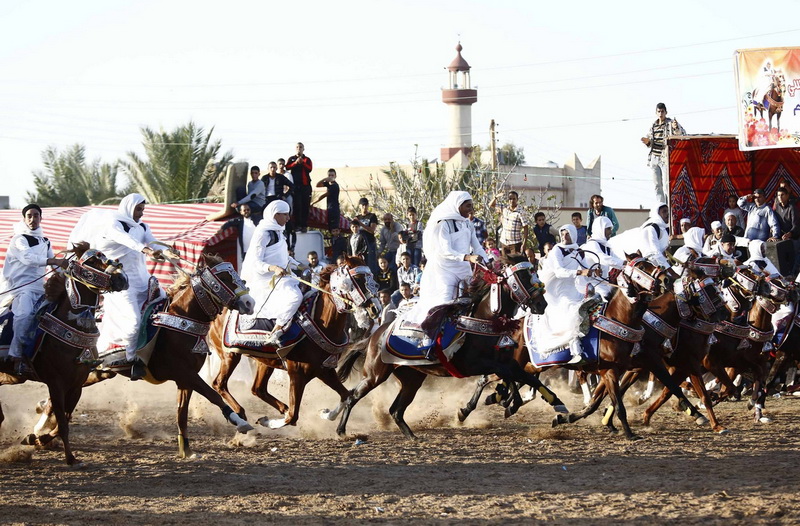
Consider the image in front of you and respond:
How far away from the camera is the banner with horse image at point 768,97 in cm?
1995

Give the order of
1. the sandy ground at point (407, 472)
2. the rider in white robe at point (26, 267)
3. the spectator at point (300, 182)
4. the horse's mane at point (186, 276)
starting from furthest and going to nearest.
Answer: the spectator at point (300, 182) < the horse's mane at point (186, 276) < the rider in white robe at point (26, 267) < the sandy ground at point (407, 472)

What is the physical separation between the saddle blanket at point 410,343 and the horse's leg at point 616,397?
6.16 feet

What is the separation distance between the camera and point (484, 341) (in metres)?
12.4

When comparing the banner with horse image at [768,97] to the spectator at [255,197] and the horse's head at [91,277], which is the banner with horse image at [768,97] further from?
the horse's head at [91,277]

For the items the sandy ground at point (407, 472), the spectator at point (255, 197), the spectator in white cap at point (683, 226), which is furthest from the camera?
the spectator at point (255, 197)

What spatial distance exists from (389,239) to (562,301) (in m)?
8.33

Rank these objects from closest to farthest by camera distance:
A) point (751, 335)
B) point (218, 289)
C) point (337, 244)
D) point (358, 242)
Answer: point (218, 289)
point (751, 335)
point (358, 242)
point (337, 244)

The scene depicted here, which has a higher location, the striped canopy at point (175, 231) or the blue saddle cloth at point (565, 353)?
the striped canopy at point (175, 231)

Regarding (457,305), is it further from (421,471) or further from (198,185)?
(198,185)

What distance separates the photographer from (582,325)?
1284 cm

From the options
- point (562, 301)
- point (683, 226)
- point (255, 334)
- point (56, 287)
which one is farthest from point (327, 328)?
point (683, 226)

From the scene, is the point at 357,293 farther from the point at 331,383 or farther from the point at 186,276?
the point at 186,276

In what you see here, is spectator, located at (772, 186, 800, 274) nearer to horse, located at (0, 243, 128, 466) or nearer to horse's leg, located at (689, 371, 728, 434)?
horse's leg, located at (689, 371, 728, 434)

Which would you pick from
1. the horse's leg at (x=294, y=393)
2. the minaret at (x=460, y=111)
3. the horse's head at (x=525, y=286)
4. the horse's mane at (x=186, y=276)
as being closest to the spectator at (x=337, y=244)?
the horse's leg at (x=294, y=393)
